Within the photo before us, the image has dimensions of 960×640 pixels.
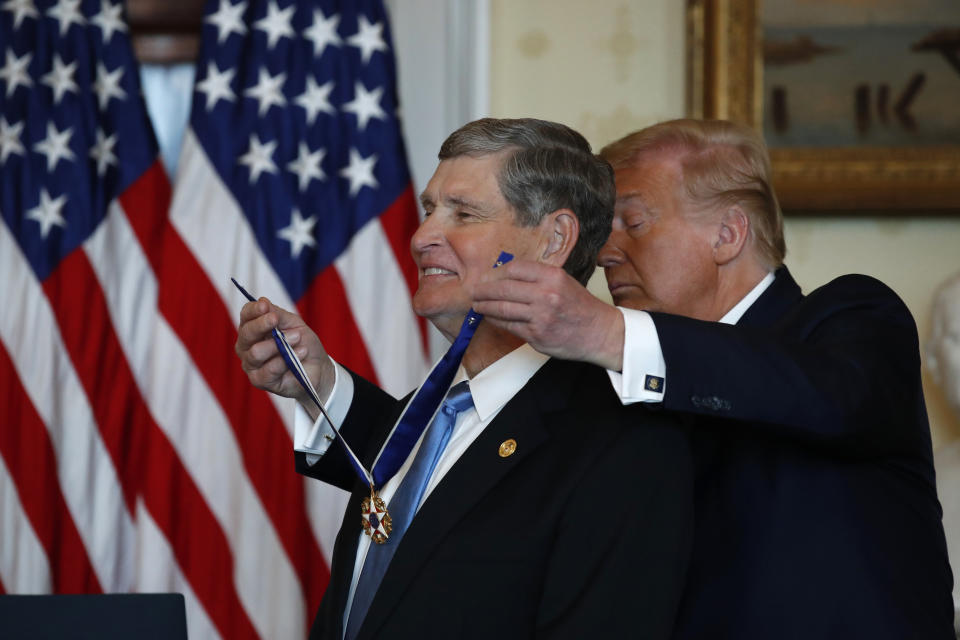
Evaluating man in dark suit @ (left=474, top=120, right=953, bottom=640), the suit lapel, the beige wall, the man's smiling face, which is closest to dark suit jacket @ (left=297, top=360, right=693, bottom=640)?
the suit lapel

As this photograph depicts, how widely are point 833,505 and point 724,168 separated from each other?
748 millimetres

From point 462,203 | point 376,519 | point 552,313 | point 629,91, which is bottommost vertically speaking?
point 376,519

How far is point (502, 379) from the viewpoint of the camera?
1822mm

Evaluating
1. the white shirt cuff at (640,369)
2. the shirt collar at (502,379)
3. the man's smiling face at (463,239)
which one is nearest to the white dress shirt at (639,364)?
the white shirt cuff at (640,369)

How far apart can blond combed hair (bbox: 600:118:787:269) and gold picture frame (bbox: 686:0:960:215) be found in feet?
3.97

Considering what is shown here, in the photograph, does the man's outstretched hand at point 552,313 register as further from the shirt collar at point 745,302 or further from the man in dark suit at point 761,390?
the shirt collar at point 745,302

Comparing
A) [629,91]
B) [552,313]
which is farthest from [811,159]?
[552,313]

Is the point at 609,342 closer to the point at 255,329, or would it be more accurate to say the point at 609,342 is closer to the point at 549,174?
the point at 549,174

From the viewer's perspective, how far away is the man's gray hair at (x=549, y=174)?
6.27 ft

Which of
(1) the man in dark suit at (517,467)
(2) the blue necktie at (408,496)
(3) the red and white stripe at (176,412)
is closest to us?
(1) the man in dark suit at (517,467)

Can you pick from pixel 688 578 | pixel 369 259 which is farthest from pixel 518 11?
pixel 688 578

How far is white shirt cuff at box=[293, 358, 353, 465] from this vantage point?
214 centimetres

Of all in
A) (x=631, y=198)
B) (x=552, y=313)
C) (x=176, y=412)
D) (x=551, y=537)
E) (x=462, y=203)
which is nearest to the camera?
(x=552, y=313)

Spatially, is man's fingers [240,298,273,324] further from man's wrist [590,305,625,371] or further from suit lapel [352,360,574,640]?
man's wrist [590,305,625,371]
